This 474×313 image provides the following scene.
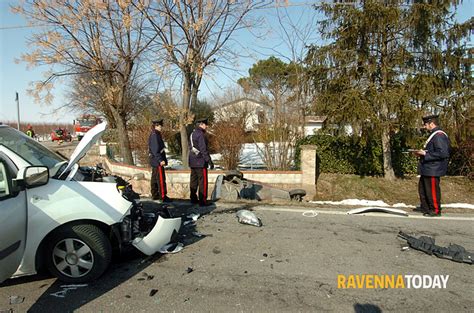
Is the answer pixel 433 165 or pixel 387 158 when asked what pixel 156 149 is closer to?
pixel 433 165

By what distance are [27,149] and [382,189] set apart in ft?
33.5

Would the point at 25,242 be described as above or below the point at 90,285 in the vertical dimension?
above

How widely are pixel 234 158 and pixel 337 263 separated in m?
9.05

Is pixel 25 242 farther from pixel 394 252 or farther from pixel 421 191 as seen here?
pixel 421 191

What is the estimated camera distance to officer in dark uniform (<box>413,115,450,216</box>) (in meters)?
5.47

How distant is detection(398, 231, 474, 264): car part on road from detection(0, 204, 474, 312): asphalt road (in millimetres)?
75

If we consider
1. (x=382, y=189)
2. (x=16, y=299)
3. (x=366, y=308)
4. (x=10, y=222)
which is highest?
(x=10, y=222)

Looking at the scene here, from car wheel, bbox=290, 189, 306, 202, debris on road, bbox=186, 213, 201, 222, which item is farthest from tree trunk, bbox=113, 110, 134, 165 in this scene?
debris on road, bbox=186, 213, 201, 222

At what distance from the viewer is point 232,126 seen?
1289 cm

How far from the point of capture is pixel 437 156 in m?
5.46

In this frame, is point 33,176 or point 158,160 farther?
point 158,160

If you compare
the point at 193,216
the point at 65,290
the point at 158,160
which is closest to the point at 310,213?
the point at 193,216

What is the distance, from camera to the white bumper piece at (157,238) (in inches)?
140

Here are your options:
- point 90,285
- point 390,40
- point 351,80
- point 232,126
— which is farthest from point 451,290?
point 232,126
